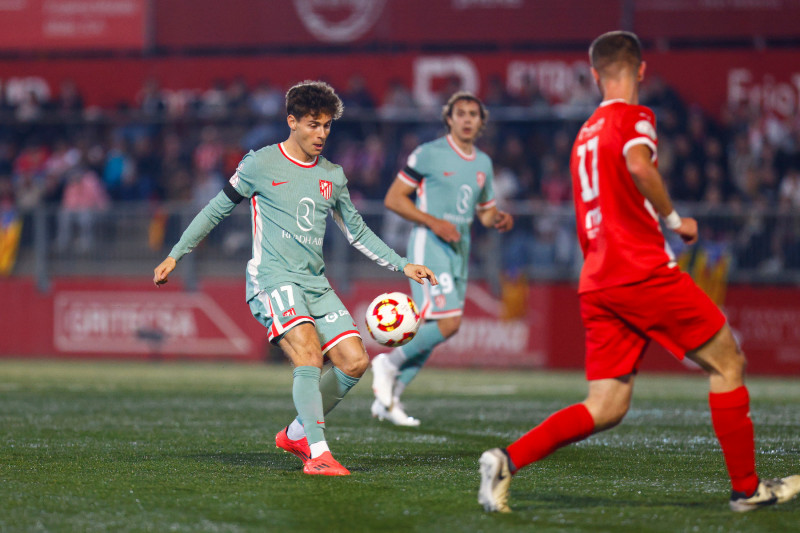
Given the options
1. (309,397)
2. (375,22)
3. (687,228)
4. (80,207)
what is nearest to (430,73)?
(375,22)

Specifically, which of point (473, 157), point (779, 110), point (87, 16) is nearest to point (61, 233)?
point (87, 16)

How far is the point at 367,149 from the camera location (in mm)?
19219

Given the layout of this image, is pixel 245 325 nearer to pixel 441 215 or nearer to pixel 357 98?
pixel 357 98

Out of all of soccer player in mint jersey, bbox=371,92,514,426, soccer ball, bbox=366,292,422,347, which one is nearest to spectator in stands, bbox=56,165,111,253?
soccer player in mint jersey, bbox=371,92,514,426

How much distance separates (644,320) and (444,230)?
4123 mm

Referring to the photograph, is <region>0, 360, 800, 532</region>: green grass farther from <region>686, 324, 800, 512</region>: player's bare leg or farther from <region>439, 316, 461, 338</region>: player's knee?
<region>439, 316, 461, 338</region>: player's knee

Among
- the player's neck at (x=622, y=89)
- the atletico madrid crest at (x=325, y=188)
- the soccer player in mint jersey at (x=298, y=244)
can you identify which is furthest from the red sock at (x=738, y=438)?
the atletico madrid crest at (x=325, y=188)

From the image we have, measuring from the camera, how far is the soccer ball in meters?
6.69

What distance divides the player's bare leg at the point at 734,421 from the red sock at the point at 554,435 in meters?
0.55

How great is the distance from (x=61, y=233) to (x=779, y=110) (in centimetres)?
1243

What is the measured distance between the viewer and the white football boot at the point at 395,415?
341 inches

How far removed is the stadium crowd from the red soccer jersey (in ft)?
37.5

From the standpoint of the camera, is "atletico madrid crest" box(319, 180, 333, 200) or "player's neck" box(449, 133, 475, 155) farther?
"player's neck" box(449, 133, 475, 155)

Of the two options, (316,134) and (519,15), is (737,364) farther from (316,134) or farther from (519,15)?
(519,15)
